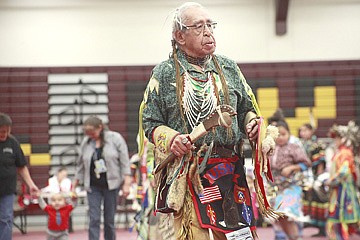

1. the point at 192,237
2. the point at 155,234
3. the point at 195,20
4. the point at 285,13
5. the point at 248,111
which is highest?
the point at 285,13

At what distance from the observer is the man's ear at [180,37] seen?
4371mm

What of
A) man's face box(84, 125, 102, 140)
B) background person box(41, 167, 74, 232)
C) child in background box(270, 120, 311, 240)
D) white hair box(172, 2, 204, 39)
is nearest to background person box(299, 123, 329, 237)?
child in background box(270, 120, 311, 240)

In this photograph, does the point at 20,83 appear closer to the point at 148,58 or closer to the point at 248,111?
the point at 148,58

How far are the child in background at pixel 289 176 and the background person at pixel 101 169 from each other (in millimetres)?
1639

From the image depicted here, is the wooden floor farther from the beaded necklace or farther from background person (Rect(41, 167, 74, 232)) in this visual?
the beaded necklace

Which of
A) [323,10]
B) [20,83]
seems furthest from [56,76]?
[323,10]

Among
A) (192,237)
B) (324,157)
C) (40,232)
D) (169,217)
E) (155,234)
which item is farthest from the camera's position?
(40,232)

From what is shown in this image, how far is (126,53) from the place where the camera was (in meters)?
15.5

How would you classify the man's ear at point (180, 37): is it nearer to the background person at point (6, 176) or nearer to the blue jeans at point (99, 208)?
the background person at point (6, 176)

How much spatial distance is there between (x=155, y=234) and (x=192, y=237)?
464 centimetres

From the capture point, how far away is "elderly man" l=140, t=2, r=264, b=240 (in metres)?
4.16

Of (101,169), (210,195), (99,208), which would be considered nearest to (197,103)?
(210,195)

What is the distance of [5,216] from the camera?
805 cm

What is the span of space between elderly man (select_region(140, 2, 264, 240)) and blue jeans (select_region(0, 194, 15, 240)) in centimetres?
405
